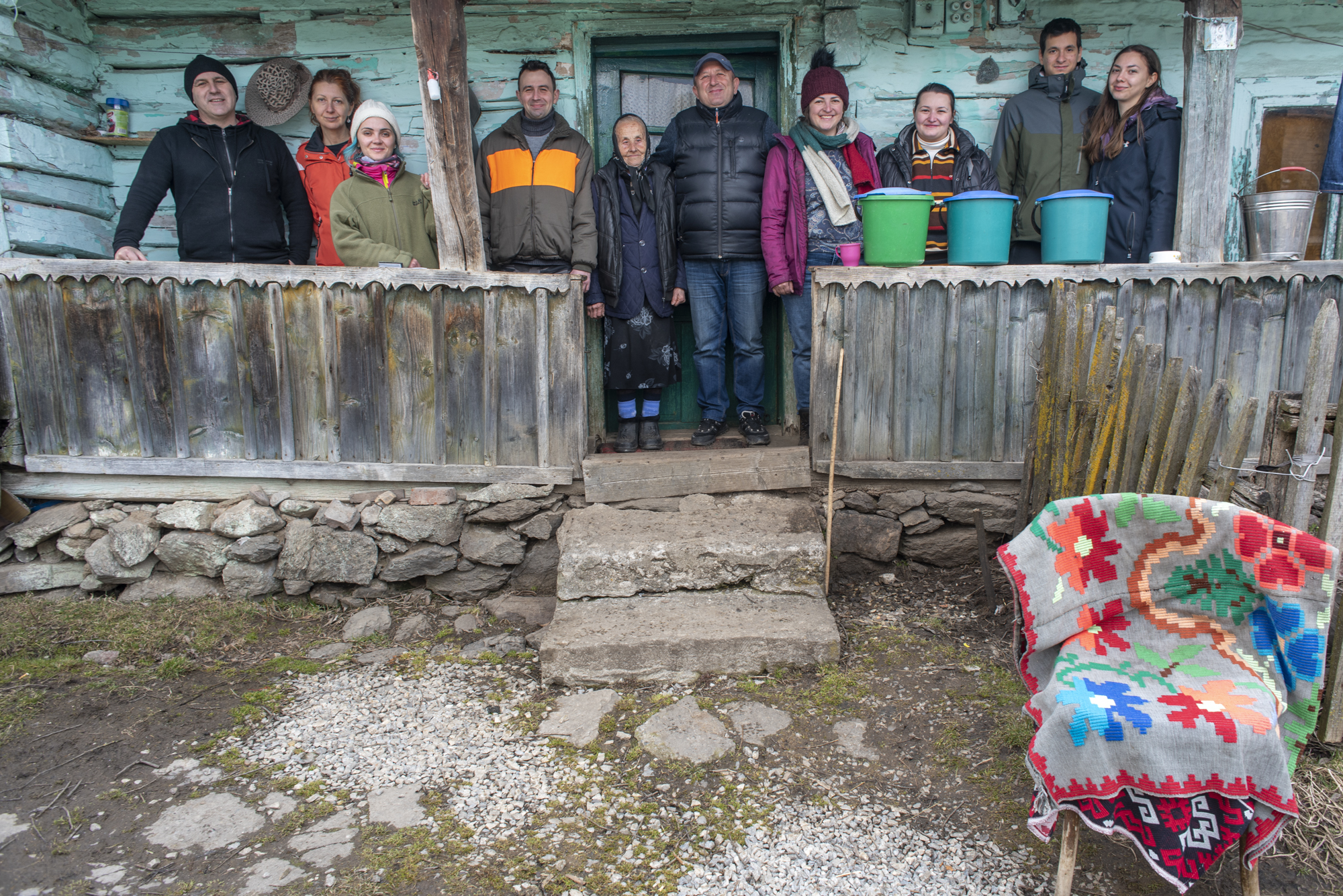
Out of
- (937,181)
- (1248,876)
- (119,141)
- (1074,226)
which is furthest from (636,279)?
(1248,876)

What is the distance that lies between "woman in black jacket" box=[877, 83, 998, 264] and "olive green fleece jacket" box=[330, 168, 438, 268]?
262 centimetres

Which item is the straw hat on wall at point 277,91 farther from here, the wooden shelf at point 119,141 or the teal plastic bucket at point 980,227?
the teal plastic bucket at point 980,227

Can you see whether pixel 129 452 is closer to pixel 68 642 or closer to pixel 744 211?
pixel 68 642

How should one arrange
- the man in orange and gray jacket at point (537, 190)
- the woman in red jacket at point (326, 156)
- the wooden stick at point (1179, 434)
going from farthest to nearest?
the woman in red jacket at point (326, 156) → the man in orange and gray jacket at point (537, 190) → the wooden stick at point (1179, 434)

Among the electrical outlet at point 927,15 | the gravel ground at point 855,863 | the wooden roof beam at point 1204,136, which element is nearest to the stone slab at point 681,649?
the gravel ground at point 855,863

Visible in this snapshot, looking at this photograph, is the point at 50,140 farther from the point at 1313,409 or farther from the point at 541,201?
the point at 1313,409

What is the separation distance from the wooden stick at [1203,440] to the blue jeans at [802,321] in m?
2.28

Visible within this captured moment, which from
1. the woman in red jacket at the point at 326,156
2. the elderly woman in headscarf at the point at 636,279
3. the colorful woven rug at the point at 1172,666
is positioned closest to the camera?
the colorful woven rug at the point at 1172,666

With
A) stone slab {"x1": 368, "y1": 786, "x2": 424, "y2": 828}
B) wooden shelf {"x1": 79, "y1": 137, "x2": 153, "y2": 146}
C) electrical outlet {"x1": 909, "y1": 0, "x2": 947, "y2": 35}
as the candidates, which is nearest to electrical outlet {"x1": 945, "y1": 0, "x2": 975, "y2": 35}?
electrical outlet {"x1": 909, "y1": 0, "x2": 947, "y2": 35}

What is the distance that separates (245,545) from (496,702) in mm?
1922

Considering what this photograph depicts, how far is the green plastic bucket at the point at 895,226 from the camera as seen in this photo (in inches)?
163

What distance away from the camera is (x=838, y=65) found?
Result: 5074mm

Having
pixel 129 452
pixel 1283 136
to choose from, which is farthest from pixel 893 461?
pixel 129 452

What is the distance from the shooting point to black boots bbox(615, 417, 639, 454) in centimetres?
496
